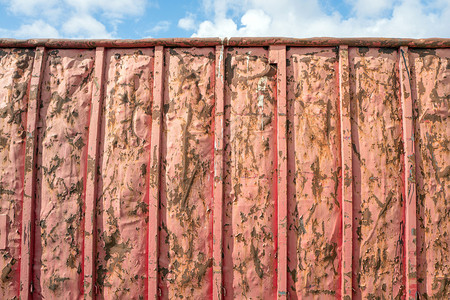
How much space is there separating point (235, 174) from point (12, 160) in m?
2.19

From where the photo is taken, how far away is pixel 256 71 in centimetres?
234

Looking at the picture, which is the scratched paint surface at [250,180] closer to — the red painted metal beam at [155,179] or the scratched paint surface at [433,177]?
the red painted metal beam at [155,179]

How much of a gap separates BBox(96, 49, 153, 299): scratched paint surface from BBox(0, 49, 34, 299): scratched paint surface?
2.68 feet

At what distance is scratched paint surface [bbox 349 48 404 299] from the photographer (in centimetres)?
216

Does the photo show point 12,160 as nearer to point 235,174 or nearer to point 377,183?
point 235,174

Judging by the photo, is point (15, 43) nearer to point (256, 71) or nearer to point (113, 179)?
point (113, 179)

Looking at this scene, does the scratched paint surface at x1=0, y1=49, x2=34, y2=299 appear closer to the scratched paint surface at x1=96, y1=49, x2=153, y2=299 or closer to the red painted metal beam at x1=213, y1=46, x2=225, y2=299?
the scratched paint surface at x1=96, y1=49, x2=153, y2=299

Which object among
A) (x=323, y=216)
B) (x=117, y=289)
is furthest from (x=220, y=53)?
(x=117, y=289)

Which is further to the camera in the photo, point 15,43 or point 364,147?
point 15,43

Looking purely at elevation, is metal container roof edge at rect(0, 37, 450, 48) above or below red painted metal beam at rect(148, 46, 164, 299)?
above

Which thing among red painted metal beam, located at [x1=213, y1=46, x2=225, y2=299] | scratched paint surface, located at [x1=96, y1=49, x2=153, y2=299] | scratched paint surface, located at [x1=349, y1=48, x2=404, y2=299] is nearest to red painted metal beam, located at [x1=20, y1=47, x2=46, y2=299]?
scratched paint surface, located at [x1=96, y1=49, x2=153, y2=299]

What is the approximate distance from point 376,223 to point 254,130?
1417 millimetres

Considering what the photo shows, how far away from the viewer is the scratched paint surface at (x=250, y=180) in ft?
7.07

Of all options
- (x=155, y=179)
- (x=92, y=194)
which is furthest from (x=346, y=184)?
(x=92, y=194)
